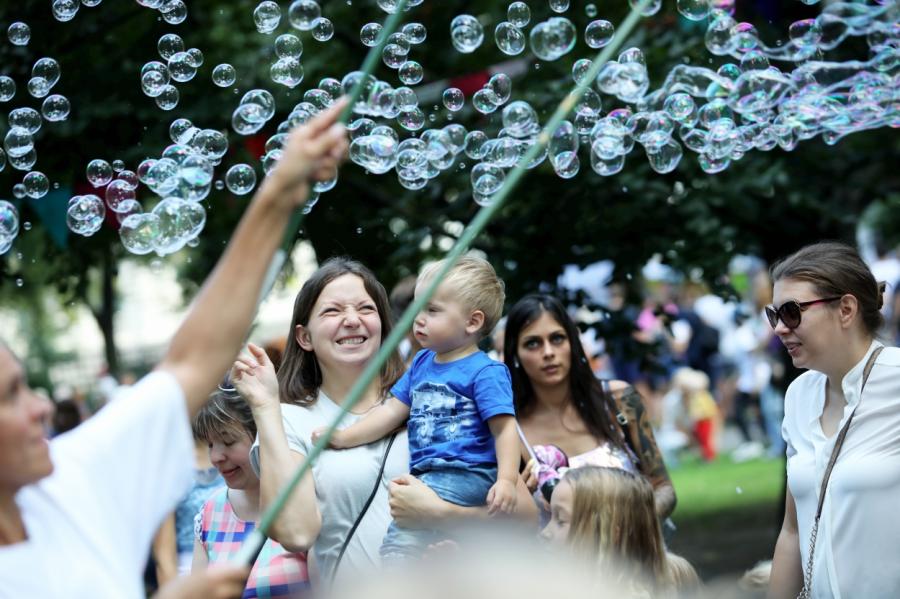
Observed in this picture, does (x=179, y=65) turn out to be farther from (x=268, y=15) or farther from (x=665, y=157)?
(x=665, y=157)

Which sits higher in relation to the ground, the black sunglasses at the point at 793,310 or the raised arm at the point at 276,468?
the black sunglasses at the point at 793,310

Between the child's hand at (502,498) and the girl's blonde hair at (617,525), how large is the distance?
24 centimetres

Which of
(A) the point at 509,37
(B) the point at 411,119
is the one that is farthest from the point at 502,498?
(A) the point at 509,37

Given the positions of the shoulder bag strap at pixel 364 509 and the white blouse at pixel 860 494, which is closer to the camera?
the white blouse at pixel 860 494

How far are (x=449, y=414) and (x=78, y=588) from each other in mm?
1854

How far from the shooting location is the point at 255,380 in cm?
359

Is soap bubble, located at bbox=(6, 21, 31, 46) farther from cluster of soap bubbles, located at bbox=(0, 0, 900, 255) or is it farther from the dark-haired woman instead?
the dark-haired woman

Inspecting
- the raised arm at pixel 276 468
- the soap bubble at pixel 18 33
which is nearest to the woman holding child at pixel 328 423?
the raised arm at pixel 276 468

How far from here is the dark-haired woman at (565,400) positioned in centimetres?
470

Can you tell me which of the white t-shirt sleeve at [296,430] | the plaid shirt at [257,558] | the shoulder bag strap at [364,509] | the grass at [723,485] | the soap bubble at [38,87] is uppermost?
the soap bubble at [38,87]

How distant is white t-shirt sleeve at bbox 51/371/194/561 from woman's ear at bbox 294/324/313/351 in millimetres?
1781

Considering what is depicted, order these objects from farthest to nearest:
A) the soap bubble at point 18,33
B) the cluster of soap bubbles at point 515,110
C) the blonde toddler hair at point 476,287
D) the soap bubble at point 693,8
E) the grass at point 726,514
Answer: the grass at point 726,514
the soap bubble at point 18,33
the soap bubble at point 693,8
the cluster of soap bubbles at point 515,110
the blonde toddler hair at point 476,287

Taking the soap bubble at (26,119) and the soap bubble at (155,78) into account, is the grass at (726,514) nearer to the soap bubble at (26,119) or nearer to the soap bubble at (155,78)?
the soap bubble at (155,78)

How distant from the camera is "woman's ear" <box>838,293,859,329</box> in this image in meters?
3.74
